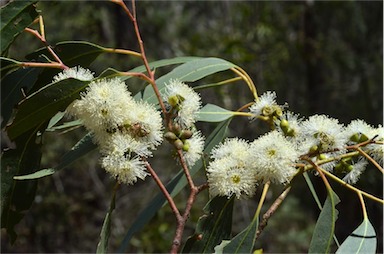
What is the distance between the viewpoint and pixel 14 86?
1.13 meters

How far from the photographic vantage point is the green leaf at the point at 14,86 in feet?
3.64

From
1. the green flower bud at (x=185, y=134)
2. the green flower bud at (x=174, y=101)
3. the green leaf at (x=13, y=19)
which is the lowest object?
the green flower bud at (x=185, y=134)

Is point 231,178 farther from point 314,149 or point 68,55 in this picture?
point 68,55

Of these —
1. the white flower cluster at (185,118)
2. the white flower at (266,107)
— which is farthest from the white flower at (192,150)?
the white flower at (266,107)

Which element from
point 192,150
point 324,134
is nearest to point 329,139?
point 324,134

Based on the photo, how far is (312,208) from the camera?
4.36 meters

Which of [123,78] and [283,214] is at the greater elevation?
[123,78]

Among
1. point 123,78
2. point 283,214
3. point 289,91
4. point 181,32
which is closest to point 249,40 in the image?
point 289,91

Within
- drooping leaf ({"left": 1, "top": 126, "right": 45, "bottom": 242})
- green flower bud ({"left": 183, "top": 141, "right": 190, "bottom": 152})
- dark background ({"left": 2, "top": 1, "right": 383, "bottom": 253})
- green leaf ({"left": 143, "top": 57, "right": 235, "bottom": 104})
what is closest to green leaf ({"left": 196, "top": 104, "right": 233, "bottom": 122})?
green leaf ({"left": 143, "top": 57, "right": 235, "bottom": 104})

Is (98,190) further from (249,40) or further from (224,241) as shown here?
(224,241)

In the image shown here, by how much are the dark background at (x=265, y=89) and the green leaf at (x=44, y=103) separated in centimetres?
262

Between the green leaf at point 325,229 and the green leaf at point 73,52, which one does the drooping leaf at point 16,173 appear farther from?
the green leaf at point 325,229

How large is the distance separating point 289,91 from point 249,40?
0.52 metres

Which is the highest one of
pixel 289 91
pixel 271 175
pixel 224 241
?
pixel 271 175
